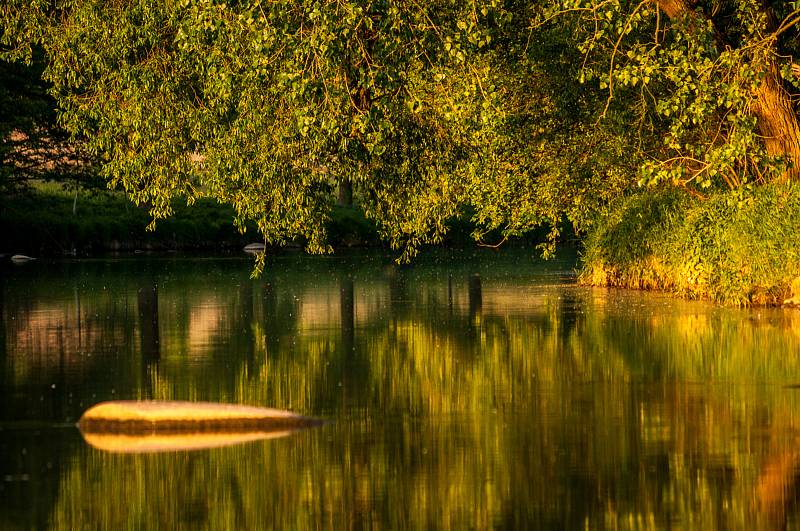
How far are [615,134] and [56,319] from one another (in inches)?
605

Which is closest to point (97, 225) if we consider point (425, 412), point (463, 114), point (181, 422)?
point (463, 114)

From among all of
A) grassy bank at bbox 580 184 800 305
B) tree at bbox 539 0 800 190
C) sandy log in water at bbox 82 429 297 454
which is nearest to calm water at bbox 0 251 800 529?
sandy log in water at bbox 82 429 297 454

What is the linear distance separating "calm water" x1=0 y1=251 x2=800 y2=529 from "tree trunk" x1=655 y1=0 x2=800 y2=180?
3985mm

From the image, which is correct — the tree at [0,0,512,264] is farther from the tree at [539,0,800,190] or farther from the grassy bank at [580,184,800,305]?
the grassy bank at [580,184,800,305]

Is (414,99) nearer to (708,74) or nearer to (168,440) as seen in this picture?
(708,74)

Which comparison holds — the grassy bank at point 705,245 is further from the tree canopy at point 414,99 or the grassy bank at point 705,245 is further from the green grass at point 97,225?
the green grass at point 97,225

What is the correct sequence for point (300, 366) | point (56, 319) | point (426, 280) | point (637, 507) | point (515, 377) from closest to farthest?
1. point (637, 507)
2. point (515, 377)
3. point (300, 366)
4. point (56, 319)
5. point (426, 280)

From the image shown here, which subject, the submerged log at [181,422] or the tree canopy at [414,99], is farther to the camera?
the tree canopy at [414,99]

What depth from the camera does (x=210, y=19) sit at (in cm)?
2525

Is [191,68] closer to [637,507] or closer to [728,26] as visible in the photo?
[728,26]

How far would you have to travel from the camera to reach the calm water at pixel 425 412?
40.9ft

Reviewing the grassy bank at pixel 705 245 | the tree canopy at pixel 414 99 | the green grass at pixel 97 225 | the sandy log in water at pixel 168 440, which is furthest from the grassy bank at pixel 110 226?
the sandy log in water at pixel 168 440

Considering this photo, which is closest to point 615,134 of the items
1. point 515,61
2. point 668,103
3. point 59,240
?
point 515,61

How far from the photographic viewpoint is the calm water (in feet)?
40.9
